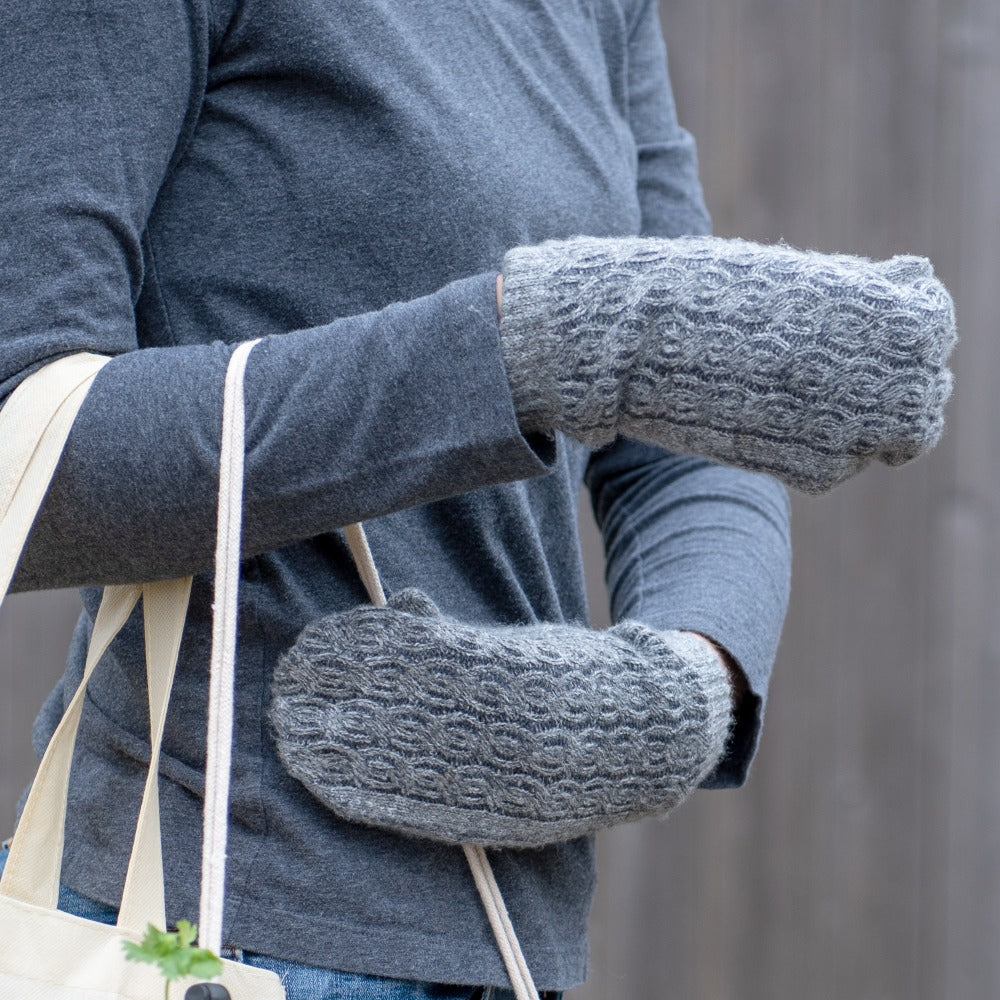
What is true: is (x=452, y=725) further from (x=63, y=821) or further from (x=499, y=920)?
(x=63, y=821)

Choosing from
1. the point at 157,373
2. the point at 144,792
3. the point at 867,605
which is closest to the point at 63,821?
the point at 144,792

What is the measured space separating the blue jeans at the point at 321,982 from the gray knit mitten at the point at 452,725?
95 millimetres

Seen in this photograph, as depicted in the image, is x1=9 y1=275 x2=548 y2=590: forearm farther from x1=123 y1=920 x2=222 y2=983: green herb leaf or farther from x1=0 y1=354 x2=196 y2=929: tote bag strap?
x1=123 y1=920 x2=222 y2=983: green herb leaf

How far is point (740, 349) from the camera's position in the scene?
26.0 inches

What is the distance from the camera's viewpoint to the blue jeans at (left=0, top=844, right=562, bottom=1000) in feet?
2.40

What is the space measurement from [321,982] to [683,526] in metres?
0.49

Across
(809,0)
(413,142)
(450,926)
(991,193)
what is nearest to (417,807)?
(450,926)

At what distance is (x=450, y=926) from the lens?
0.77 metres

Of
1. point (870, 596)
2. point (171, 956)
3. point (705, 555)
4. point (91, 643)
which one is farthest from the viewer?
point (870, 596)

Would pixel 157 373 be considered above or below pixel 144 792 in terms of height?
above

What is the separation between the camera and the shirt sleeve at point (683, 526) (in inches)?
36.6

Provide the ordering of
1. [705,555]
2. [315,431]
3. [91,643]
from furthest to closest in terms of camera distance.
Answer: [705,555]
[91,643]
[315,431]

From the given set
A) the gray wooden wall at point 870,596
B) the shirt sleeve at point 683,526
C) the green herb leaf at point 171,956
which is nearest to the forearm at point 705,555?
the shirt sleeve at point 683,526

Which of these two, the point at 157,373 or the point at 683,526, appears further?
the point at 683,526
